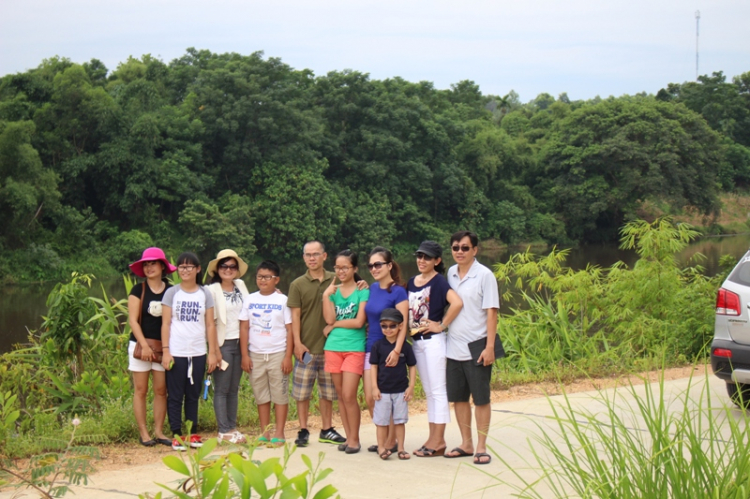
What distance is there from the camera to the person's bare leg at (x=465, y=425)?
5.59 meters

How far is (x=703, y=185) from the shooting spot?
48688mm

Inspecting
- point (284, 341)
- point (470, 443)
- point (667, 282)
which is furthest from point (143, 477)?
point (667, 282)

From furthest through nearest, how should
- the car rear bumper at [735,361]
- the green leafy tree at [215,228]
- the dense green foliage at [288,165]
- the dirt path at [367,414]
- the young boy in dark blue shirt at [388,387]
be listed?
the green leafy tree at [215,228], the dense green foliage at [288,165], the car rear bumper at [735,361], the dirt path at [367,414], the young boy in dark blue shirt at [388,387]

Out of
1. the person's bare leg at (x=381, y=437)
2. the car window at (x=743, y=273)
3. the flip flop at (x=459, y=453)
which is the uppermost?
the car window at (x=743, y=273)

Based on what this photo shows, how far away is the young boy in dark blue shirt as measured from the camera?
5.56 meters

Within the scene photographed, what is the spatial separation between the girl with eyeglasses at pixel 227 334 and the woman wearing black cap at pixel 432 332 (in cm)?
143

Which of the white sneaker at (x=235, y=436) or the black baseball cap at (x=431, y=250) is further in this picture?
the white sneaker at (x=235, y=436)

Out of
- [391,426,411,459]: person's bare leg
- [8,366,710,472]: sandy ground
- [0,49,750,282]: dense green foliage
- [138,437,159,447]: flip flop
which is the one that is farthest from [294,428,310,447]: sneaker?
[0,49,750,282]: dense green foliage

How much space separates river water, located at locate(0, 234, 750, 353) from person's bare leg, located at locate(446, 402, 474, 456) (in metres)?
3.87

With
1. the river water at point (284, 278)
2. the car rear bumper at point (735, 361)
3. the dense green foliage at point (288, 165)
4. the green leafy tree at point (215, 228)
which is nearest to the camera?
the car rear bumper at point (735, 361)

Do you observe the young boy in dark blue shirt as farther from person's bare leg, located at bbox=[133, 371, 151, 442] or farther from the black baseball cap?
person's bare leg, located at bbox=[133, 371, 151, 442]

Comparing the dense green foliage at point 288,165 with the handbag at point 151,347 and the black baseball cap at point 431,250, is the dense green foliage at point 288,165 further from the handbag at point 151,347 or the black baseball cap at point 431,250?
the black baseball cap at point 431,250

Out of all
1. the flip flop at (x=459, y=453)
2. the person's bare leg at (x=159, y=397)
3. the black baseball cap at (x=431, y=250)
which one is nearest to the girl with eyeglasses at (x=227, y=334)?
the person's bare leg at (x=159, y=397)

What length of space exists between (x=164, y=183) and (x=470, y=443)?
30258 millimetres
